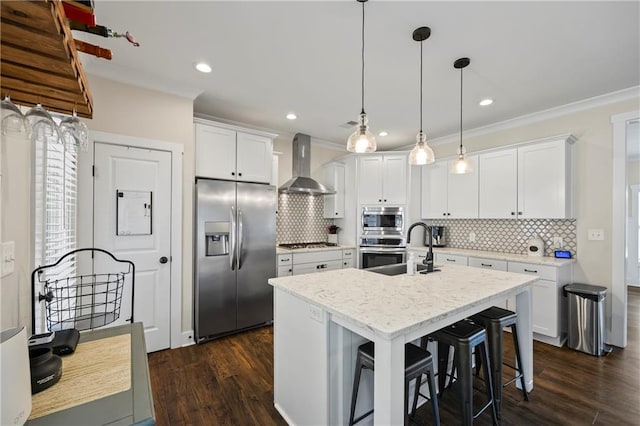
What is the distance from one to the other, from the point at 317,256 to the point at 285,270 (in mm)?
551

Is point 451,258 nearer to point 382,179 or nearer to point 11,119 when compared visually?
point 382,179

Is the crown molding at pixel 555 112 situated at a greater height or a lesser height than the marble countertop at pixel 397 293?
greater

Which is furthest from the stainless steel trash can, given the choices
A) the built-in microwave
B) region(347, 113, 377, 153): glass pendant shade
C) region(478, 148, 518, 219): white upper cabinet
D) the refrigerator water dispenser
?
the refrigerator water dispenser

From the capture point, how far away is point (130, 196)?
269 centimetres

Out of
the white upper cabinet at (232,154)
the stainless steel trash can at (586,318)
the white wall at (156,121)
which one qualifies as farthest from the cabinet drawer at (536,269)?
the white wall at (156,121)

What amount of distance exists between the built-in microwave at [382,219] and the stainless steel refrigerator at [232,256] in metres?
1.69

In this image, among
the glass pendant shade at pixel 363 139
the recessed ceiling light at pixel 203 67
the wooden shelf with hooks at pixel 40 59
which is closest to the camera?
the wooden shelf with hooks at pixel 40 59

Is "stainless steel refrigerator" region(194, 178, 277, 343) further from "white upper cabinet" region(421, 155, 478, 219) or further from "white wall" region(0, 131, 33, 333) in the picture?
"white upper cabinet" region(421, 155, 478, 219)

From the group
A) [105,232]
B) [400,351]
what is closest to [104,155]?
[105,232]

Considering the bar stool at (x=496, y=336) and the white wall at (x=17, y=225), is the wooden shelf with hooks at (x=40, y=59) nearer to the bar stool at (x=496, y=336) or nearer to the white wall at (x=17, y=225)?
the white wall at (x=17, y=225)

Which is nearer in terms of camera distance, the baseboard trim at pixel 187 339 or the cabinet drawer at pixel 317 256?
the baseboard trim at pixel 187 339

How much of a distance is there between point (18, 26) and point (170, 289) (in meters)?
2.67

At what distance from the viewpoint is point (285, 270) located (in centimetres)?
380

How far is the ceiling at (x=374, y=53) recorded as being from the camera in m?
1.81
